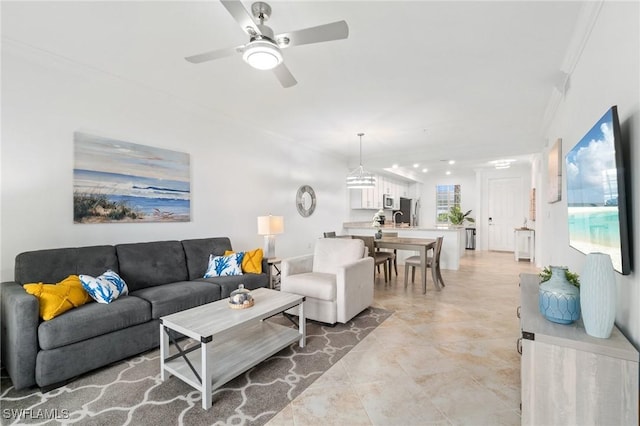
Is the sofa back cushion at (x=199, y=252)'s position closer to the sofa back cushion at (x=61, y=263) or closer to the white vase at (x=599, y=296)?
the sofa back cushion at (x=61, y=263)

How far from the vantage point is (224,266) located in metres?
3.45

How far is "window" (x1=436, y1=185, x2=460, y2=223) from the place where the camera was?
9.91 metres

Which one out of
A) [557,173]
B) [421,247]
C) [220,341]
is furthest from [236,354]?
[557,173]

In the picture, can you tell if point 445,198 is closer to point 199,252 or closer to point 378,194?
point 378,194

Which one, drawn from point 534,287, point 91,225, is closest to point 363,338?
point 534,287

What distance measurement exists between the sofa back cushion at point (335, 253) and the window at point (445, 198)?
7.19 metres

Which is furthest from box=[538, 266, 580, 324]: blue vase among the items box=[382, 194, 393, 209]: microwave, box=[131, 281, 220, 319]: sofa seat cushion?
box=[382, 194, 393, 209]: microwave

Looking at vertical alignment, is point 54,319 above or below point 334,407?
above

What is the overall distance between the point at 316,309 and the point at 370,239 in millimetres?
2165

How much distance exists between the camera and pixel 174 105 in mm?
3637

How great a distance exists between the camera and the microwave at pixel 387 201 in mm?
8461

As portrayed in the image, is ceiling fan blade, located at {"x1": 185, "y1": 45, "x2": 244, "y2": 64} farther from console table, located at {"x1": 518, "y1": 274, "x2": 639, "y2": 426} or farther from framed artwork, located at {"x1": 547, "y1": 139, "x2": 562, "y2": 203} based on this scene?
framed artwork, located at {"x1": 547, "y1": 139, "x2": 562, "y2": 203}

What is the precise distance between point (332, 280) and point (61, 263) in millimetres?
2453

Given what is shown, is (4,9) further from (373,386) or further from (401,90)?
(373,386)
